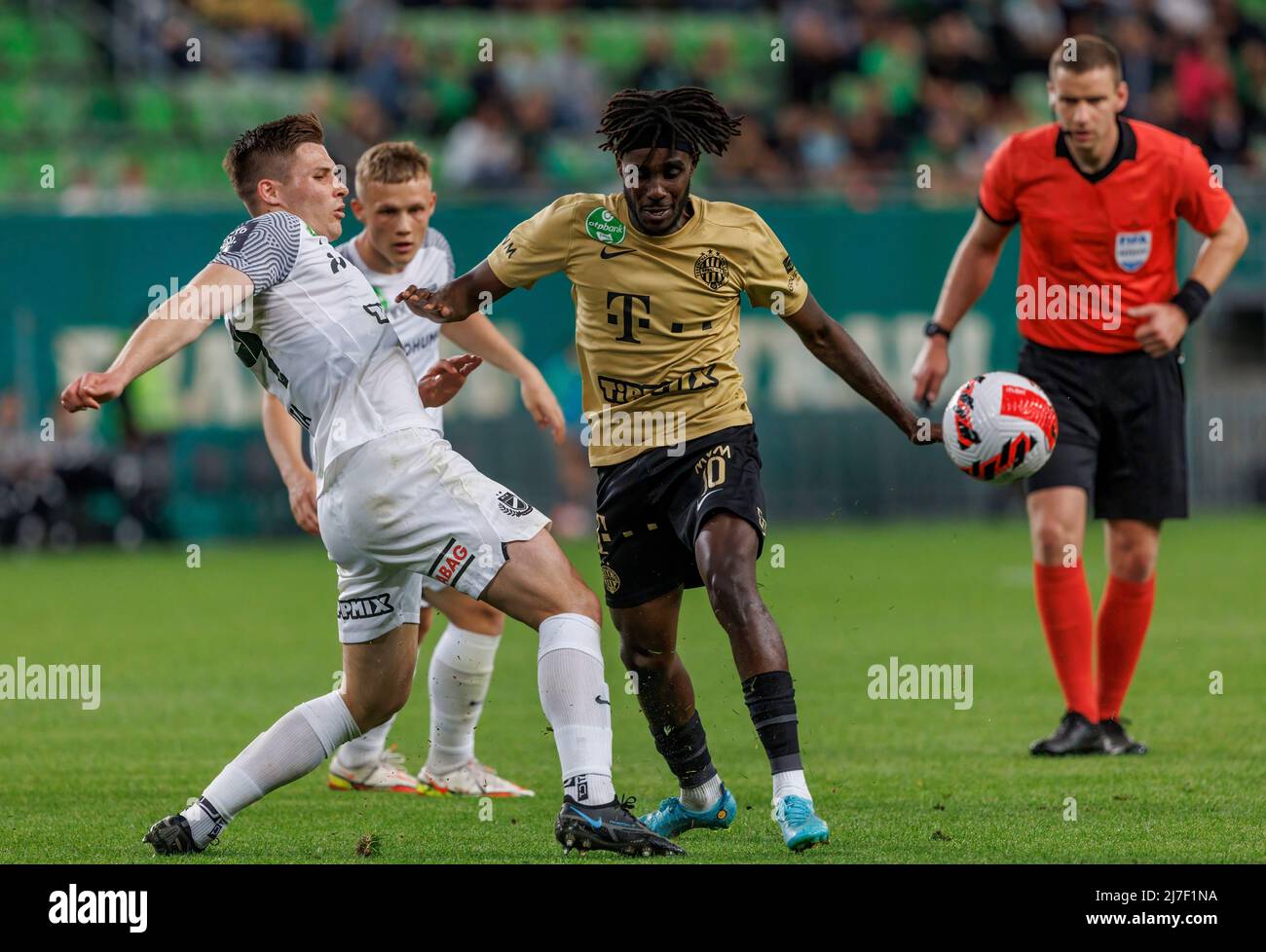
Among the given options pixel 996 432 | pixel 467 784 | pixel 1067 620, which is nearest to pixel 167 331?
pixel 467 784

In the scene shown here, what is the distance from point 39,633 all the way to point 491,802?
6926 mm

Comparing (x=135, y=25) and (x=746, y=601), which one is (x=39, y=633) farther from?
(x=135, y=25)

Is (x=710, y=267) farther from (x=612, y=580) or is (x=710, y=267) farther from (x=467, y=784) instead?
(x=467, y=784)

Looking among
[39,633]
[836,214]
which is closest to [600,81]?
[836,214]

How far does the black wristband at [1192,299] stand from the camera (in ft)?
26.7

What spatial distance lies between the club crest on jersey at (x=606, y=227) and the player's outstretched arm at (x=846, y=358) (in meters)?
0.61

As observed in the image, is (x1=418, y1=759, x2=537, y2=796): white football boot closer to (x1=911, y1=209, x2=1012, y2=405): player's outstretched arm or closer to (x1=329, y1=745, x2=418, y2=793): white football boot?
(x1=329, y1=745, x2=418, y2=793): white football boot

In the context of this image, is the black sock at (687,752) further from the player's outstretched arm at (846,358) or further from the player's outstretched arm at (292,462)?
the player's outstretched arm at (292,462)

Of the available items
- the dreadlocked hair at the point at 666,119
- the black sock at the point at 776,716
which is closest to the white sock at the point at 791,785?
the black sock at the point at 776,716

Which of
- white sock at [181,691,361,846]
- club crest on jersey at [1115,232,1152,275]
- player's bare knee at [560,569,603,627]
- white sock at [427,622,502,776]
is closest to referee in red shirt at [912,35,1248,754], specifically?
club crest on jersey at [1115,232,1152,275]

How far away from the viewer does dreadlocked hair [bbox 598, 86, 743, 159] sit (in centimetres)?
619

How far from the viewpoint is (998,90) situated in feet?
84.1

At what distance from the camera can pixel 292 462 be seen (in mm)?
7223

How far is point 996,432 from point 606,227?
1.64 m
